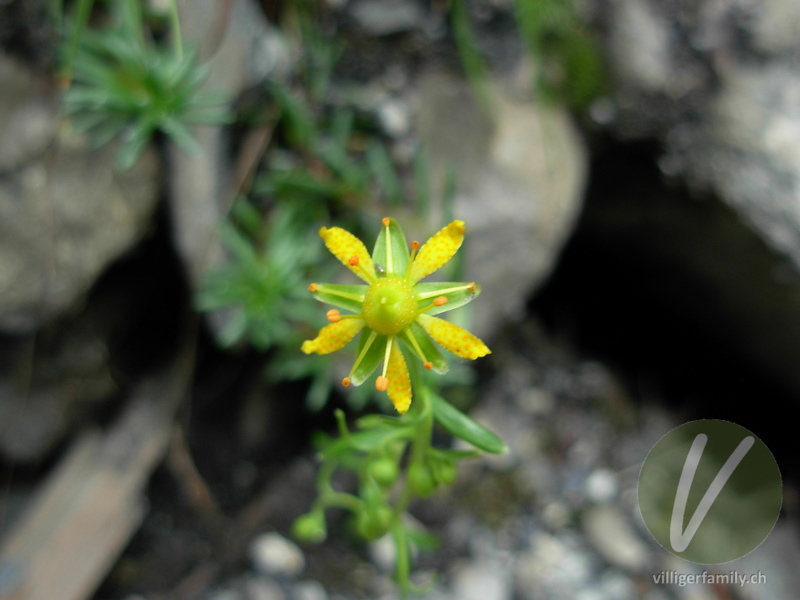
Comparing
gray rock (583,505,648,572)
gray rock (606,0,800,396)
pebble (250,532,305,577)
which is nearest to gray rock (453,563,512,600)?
→ gray rock (583,505,648,572)

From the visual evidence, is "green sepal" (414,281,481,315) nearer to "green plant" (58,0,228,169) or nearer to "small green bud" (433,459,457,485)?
"small green bud" (433,459,457,485)

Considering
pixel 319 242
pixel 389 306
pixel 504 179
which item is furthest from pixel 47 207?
pixel 504 179

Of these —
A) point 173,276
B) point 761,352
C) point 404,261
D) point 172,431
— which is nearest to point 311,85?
point 173,276

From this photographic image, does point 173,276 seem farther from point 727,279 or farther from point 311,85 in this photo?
point 727,279

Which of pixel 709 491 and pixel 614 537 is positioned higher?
pixel 709 491

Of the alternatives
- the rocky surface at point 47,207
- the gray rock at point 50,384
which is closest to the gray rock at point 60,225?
the rocky surface at point 47,207

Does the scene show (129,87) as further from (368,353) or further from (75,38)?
(368,353)
